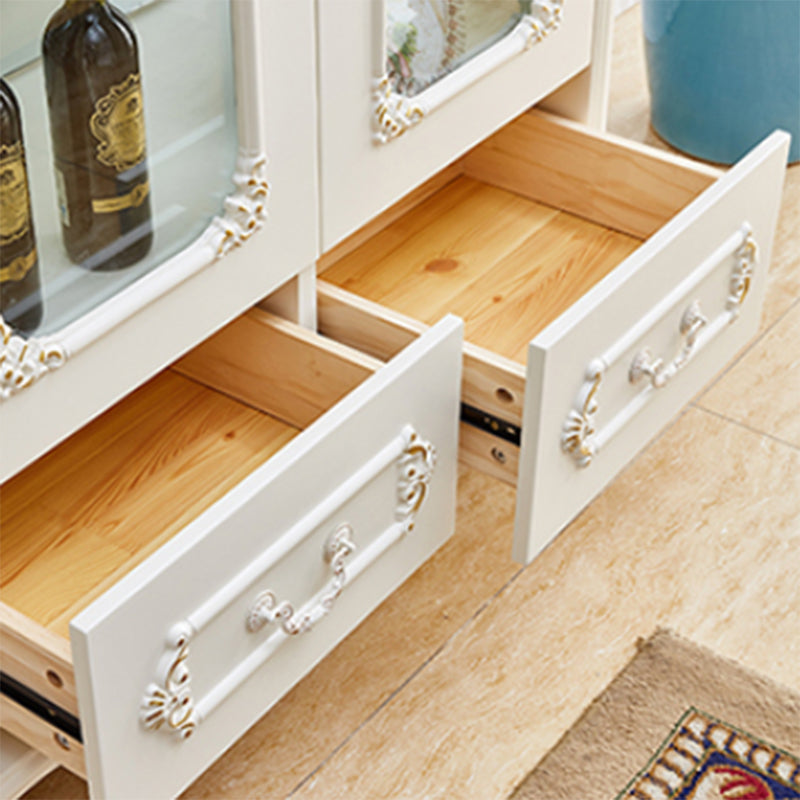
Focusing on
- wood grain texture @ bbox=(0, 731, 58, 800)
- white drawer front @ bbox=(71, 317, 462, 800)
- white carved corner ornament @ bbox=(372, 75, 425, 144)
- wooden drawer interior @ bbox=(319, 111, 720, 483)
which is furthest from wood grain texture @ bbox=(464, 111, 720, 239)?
wood grain texture @ bbox=(0, 731, 58, 800)

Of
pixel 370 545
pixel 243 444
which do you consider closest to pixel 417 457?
pixel 370 545

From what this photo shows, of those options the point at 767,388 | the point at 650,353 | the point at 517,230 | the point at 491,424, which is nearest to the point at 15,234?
the point at 491,424

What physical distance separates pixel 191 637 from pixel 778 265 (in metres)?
1.28

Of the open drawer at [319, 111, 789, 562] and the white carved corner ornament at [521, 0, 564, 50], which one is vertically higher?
the white carved corner ornament at [521, 0, 564, 50]

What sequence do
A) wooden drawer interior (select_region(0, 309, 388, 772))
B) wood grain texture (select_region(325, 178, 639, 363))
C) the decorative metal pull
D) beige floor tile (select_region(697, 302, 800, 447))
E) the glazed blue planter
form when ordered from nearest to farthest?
wooden drawer interior (select_region(0, 309, 388, 772))
the decorative metal pull
wood grain texture (select_region(325, 178, 639, 363))
beige floor tile (select_region(697, 302, 800, 447))
the glazed blue planter

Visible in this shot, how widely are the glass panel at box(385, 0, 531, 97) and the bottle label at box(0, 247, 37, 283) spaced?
1.28ft

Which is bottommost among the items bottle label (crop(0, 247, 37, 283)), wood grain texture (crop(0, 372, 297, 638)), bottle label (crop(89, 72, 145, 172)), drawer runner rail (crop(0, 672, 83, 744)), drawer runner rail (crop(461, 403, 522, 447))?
wood grain texture (crop(0, 372, 297, 638))

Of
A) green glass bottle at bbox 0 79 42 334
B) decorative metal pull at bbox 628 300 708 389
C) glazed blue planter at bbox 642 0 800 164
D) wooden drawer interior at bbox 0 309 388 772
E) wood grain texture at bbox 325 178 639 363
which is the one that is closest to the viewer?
green glass bottle at bbox 0 79 42 334

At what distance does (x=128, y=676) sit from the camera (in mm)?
901

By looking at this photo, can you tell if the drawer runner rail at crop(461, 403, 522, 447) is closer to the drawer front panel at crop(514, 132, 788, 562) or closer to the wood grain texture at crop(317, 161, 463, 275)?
the drawer front panel at crop(514, 132, 788, 562)

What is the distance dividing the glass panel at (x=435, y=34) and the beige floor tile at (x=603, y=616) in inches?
21.8

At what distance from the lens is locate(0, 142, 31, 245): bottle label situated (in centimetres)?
89

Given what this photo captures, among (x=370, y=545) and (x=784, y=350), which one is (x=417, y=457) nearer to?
(x=370, y=545)

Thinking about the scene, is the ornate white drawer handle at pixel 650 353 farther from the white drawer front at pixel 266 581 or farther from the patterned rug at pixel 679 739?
the patterned rug at pixel 679 739
